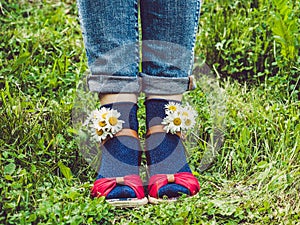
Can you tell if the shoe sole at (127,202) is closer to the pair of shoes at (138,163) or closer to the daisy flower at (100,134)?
the pair of shoes at (138,163)

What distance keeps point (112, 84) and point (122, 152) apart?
211 mm

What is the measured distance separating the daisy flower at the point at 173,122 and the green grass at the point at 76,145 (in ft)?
0.65

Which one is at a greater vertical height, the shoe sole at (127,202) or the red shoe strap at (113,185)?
the red shoe strap at (113,185)

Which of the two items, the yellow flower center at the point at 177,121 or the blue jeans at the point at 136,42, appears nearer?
the blue jeans at the point at 136,42

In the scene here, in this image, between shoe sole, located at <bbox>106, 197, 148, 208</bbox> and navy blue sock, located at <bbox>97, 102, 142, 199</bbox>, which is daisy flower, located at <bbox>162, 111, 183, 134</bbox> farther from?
shoe sole, located at <bbox>106, 197, 148, 208</bbox>

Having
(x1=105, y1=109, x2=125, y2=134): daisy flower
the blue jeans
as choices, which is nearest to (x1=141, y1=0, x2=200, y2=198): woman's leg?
the blue jeans

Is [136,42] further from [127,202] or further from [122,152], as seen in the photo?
[127,202]

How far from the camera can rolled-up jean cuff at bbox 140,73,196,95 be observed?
1.70 metres

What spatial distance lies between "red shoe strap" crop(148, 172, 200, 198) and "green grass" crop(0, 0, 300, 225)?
0.04 m

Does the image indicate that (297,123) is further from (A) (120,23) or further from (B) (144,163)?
(A) (120,23)

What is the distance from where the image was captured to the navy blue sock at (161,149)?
5.54ft

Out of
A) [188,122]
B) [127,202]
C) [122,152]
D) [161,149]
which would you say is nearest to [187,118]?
[188,122]

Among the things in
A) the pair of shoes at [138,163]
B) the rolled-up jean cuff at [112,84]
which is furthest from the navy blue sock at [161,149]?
the rolled-up jean cuff at [112,84]

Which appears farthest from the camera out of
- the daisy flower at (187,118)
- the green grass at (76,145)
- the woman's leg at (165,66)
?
the daisy flower at (187,118)
